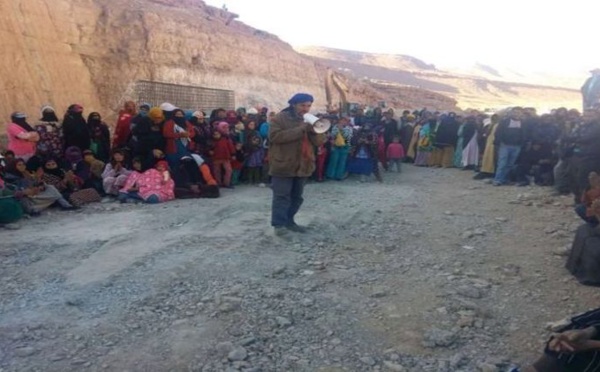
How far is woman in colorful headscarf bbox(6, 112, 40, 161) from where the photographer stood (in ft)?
23.3

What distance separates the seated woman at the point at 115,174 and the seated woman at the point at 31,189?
0.70 m

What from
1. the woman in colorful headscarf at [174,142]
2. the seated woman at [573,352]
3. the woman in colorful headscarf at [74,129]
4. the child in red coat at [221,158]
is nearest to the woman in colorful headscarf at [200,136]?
the child in red coat at [221,158]

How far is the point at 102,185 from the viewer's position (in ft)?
24.4

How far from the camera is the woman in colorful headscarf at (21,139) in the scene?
280 inches

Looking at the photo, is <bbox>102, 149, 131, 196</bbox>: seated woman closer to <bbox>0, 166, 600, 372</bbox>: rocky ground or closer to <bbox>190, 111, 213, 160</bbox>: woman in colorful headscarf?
<bbox>0, 166, 600, 372</bbox>: rocky ground

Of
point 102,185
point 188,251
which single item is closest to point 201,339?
point 188,251

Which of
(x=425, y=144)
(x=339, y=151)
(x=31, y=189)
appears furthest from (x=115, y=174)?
(x=425, y=144)

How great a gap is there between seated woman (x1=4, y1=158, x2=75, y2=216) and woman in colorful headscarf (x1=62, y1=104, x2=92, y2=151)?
39.6 inches

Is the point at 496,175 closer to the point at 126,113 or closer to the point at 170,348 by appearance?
the point at 126,113

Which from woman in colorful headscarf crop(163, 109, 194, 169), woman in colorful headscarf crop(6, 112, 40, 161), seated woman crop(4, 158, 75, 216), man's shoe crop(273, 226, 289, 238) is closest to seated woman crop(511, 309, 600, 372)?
man's shoe crop(273, 226, 289, 238)

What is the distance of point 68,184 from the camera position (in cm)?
705

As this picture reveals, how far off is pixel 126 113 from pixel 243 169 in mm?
2157

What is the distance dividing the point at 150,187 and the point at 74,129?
162 cm

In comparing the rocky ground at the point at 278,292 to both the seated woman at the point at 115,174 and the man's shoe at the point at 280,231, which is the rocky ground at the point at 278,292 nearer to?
the man's shoe at the point at 280,231
